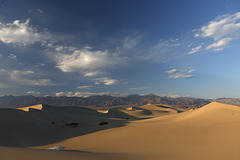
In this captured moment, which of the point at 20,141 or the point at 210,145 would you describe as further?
the point at 20,141

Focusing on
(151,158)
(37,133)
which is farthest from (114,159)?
(37,133)

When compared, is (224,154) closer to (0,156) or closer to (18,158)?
(18,158)

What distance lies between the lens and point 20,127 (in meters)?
17.2

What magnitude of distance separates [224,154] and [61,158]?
720cm

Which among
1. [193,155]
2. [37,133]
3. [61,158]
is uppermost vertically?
[61,158]

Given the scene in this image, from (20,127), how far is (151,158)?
18.3 m

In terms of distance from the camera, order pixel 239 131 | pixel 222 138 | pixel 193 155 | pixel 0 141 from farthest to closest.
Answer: pixel 0 141 < pixel 239 131 < pixel 222 138 < pixel 193 155

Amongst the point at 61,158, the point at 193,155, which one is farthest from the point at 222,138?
the point at 61,158

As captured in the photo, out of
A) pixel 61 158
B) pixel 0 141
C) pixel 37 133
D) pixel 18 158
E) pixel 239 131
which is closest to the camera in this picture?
pixel 18 158

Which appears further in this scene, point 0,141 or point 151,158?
point 0,141

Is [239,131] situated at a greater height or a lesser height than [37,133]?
greater

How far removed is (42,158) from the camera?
170 inches

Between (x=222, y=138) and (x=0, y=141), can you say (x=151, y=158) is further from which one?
(x=0, y=141)

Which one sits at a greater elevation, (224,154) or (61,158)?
(61,158)
